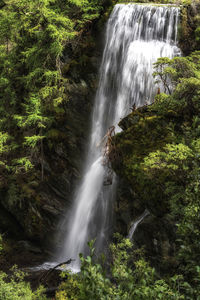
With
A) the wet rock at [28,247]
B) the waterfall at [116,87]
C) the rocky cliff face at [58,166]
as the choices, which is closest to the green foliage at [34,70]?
the rocky cliff face at [58,166]

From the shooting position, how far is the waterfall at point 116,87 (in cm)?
900

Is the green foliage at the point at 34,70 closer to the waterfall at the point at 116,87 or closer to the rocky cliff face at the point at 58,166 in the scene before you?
the rocky cliff face at the point at 58,166

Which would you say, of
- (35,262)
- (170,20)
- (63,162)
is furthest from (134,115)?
(35,262)

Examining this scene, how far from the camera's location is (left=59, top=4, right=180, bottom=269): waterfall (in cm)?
900

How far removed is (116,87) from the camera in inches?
399

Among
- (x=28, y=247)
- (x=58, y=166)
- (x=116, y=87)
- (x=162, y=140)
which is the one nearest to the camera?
(x=162, y=140)

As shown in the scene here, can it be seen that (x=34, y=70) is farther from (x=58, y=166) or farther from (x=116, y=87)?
(x=58, y=166)

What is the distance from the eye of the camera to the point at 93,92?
1074 centimetres

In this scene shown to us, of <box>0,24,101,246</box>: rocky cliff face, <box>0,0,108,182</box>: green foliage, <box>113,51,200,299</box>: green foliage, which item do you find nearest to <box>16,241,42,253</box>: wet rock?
<box>0,24,101,246</box>: rocky cliff face

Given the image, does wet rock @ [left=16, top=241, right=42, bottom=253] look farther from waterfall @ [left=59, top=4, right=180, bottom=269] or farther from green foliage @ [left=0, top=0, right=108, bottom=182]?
green foliage @ [left=0, top=0, right=108, bottom=182]

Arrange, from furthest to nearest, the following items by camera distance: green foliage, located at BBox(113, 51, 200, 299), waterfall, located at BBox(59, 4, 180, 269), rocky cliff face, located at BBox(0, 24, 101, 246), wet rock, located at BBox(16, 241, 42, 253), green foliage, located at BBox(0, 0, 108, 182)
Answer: rocky cliff face, located at BBox(0, 24, 101, 246) < wet rock, located at BBox(16, 241, 42, 253) < green foliage, located at BBox(0, 0, 108, 182) < waterfall, located at BBox(59, 4, 180, 269) < green foliage, located at BBox(113, 51, 200, 299)

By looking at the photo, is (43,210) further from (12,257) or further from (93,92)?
(93,92)

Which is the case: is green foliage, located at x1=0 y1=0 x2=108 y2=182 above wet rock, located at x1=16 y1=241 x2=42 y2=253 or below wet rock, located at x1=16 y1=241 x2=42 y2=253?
above

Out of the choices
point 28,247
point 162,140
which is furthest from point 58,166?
point 162,140
